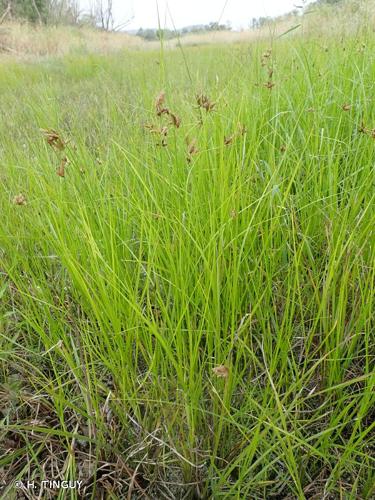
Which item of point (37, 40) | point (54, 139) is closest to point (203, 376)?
point (54, 139)

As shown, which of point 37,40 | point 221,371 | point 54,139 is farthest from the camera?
point 37,40

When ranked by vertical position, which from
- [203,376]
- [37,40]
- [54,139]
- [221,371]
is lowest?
[203,376]

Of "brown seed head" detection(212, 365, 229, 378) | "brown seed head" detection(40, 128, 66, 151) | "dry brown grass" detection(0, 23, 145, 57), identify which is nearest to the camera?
"brown seed head" detection(212, 365, 229, 378)

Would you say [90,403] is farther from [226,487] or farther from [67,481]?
[226,487]

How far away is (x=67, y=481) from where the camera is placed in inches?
27.8

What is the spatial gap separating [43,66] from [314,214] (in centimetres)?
622

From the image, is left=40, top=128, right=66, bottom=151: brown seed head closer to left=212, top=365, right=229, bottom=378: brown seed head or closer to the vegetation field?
the vegetation field

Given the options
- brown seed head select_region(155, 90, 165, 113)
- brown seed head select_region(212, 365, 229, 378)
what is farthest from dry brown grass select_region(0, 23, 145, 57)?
brown seed head select_region(212, 365, 229, 378)

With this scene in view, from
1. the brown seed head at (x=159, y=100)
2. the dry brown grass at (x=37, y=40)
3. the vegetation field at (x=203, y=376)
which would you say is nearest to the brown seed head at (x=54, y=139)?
the vegetation field at (x=203, y=376)

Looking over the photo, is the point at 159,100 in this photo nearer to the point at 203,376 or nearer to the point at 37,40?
the point at 203,376

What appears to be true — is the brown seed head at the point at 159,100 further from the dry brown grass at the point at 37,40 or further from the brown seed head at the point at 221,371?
the dry brown grass at the point at 37,40

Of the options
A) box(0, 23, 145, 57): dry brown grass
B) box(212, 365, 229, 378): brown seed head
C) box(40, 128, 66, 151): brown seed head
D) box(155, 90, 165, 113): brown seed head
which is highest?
box(0, 23, 145, 57): dry brown grass

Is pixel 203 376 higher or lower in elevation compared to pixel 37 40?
lower

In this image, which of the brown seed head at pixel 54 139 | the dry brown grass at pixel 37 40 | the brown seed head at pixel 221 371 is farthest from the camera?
the dry brown grass at pixel 37 40
